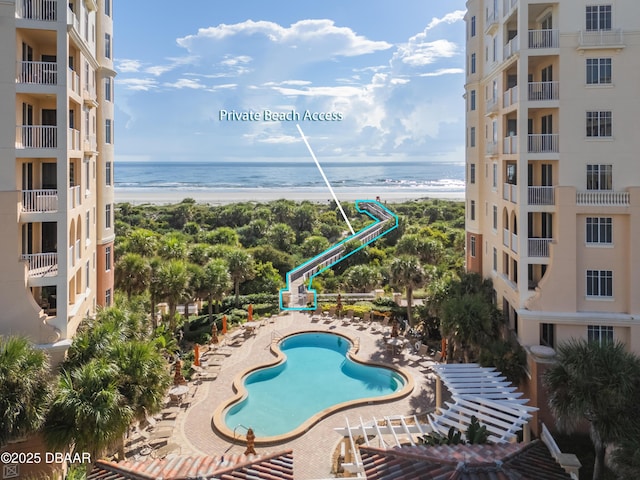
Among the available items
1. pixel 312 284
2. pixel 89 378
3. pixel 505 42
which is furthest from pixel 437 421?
pixel 312 284

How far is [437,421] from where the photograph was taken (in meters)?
16.3

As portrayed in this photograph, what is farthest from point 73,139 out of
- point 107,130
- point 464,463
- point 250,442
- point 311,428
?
point 464,463

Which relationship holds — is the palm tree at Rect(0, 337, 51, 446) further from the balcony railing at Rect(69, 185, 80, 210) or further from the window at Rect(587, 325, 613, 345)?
the window at Rect(587, 325, 613, 345)

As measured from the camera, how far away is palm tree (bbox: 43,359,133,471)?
13.8 meters

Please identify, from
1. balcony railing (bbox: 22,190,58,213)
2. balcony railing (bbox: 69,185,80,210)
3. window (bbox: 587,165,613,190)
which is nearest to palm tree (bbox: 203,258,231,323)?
balcony railing (bbox: 69,185,80,210)

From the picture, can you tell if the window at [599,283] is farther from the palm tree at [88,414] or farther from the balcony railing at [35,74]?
the balcony railing at [35,74]

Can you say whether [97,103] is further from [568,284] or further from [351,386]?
[568,284]

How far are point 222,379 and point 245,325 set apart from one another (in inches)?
290

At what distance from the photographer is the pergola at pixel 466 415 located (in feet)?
51.9

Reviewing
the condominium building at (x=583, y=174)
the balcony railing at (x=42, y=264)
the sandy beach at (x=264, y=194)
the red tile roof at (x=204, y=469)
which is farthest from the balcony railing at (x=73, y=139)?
the sandy beach at (x=264, y=194)

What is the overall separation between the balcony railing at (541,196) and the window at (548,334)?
4968 mm

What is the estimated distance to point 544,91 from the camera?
20.6 meters

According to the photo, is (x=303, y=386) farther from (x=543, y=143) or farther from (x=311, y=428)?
(x=543, y=143)

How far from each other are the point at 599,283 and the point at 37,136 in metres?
21.2
